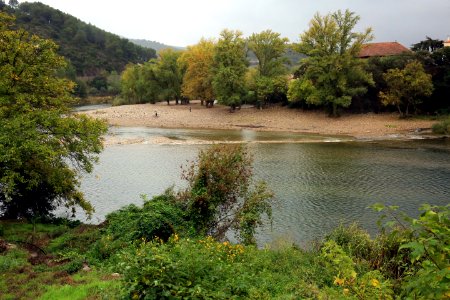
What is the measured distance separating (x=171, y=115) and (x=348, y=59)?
32.7 metres

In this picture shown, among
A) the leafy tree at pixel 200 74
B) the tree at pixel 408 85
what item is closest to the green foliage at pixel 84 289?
the tree at pixel 408 85

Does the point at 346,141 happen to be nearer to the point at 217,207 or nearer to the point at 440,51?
the point at 440,51

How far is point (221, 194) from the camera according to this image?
17.0m

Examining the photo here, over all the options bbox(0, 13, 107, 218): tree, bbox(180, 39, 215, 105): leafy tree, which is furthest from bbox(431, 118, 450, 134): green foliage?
bbox(0, 13, 107, 218): tree

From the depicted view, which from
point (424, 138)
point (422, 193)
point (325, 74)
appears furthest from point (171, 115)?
point (422, 193)

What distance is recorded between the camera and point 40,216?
18875 mm

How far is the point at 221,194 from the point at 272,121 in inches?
1782

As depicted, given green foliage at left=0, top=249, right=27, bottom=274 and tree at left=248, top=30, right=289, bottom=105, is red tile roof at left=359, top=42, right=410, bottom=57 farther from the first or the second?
green foliage at left=0, top=249, right=27, bottom=274

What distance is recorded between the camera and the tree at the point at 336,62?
54556 millimetres

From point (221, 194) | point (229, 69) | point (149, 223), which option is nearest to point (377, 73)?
point (229, 69)

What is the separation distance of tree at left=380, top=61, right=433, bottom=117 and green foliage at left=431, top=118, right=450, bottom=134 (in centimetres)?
443

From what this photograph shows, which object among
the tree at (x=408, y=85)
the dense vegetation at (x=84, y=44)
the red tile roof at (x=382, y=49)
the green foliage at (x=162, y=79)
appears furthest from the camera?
the dense vegetation at (x=84, y=44)

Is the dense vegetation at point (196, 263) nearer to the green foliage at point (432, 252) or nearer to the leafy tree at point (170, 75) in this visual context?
the green foliage at point (432, 252)

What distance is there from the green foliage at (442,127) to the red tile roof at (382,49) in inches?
965
